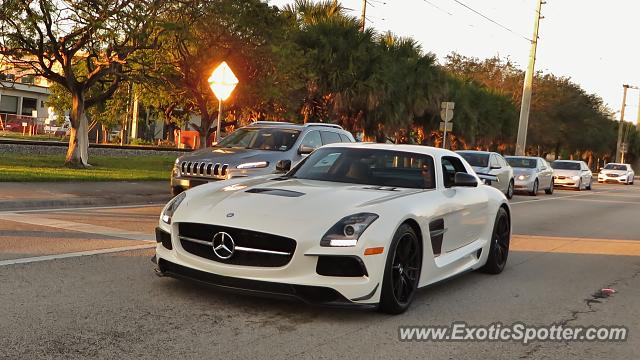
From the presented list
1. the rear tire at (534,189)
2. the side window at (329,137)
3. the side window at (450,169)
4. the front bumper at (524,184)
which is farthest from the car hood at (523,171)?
the side window at (450,169)

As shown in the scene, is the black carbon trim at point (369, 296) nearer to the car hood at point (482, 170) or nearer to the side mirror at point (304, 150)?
the side mirror at point (304, 150)

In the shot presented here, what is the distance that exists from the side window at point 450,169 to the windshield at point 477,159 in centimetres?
1392

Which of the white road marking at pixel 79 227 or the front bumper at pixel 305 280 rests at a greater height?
the front bumper at pixel 305 280

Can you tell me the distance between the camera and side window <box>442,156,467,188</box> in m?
7.14

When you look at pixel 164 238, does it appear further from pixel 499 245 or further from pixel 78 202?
pixel 78 202

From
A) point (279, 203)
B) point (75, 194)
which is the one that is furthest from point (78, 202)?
point (279, 203)

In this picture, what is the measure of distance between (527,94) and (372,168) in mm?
32943

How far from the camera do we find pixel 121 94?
115ft

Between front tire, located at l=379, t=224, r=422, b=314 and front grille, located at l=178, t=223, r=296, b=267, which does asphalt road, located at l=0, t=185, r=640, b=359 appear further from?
front grille, located at l=178, t=223, r=296, b=267

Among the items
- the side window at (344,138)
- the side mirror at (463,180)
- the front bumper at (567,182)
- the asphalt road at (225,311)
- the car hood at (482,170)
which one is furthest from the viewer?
the front bumper at (567,182)

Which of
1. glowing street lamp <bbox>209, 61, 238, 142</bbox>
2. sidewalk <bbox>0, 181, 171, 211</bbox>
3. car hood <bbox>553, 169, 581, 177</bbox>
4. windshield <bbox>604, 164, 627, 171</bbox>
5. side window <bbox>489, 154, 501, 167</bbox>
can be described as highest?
glowing street lamp <bbox>209, 61, 238, 142</bbox>

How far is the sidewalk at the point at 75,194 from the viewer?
39.7ft

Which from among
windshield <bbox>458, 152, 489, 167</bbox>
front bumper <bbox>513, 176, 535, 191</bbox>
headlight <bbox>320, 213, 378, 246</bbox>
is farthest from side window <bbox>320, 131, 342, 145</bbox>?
front bumper <bbox>513, 176, 535, 191</bbox>

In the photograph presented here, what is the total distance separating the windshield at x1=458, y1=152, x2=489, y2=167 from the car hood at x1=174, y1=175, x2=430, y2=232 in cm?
1563
